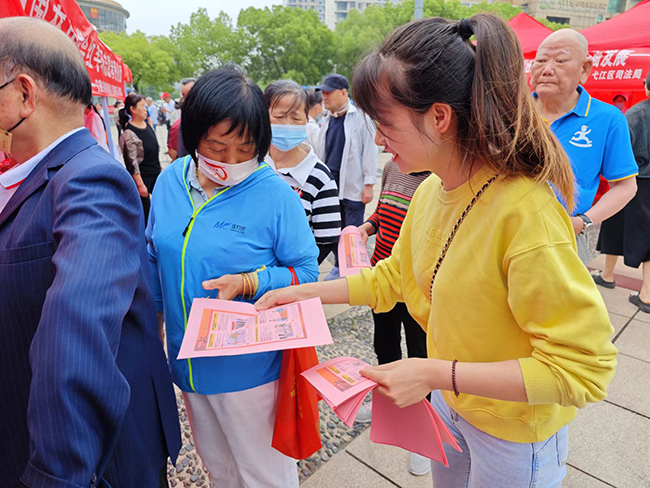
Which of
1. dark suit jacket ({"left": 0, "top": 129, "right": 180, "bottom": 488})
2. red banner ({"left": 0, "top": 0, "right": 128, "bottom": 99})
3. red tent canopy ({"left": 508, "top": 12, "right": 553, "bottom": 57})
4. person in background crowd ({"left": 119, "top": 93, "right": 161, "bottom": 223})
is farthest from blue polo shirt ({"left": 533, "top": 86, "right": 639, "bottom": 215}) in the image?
person in background crowd ({"left": 119, "top": 93, "right": 161, "bottom": 223})

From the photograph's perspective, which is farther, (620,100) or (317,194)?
(620,100)

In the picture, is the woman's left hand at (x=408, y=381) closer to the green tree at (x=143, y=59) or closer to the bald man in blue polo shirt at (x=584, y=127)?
the bald man in blue polo shirt at (x=584, y=127)

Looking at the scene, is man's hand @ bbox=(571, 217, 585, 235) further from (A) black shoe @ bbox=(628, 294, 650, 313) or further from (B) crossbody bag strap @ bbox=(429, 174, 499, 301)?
(A) black shoe @ bbox=(628, 294, 650, 313)

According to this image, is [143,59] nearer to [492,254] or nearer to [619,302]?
[619,302]

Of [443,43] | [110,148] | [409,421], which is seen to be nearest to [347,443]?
[409,421]

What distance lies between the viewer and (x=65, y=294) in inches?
29.7

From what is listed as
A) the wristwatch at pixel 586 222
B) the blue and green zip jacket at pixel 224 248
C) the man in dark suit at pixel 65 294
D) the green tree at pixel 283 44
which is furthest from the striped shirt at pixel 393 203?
the green tree at pixel 283 44

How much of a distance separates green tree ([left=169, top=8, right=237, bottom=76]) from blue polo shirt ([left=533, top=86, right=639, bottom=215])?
124 ft

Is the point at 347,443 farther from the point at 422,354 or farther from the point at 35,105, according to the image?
the point at 35,105

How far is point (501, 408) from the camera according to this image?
3.42 feet

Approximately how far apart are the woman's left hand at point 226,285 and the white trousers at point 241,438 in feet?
1.20

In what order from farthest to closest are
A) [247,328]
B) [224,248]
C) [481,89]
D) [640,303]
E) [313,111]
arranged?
[313,111], [640,303], [224,248], [247,328], [481,89]

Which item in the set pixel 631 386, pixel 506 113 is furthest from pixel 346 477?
pixel 631 386

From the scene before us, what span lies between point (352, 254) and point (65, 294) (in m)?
1.37
